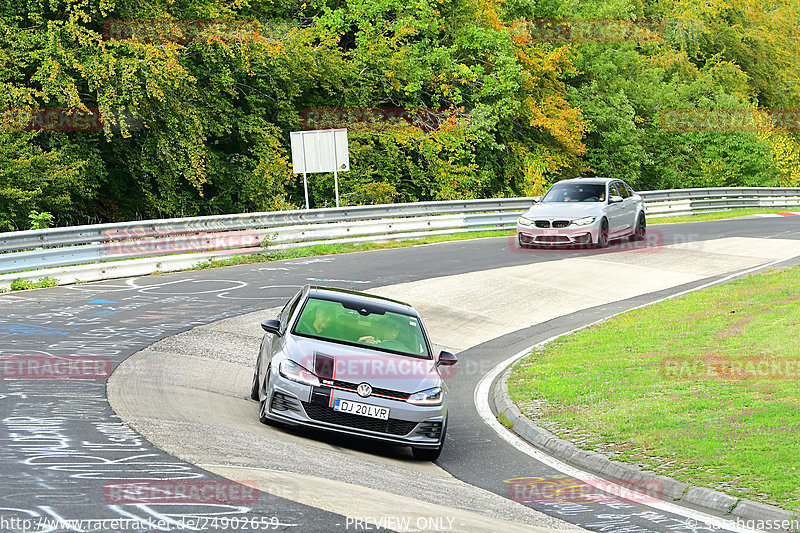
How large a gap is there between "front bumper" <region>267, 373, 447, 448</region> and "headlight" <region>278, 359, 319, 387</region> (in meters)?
0.05

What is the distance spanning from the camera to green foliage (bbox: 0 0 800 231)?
26.3m

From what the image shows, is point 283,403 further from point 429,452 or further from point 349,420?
point 429,452

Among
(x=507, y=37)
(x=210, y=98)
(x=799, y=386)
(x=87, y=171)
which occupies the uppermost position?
(x=507, y=37)

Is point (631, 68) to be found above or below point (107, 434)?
above

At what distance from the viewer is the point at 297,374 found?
30.1ft

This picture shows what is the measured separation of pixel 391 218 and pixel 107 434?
19783mm

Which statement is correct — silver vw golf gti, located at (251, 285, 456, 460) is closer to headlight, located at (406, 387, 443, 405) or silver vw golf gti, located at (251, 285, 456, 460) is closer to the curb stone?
headlight, located at (406, 387, 443, 405)

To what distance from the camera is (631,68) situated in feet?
171

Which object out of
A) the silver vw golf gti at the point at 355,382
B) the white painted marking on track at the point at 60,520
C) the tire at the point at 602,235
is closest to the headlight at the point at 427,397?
the silver vw golf gti at the point at 355,382

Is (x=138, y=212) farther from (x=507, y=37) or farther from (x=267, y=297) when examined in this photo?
(x=507, y=37)

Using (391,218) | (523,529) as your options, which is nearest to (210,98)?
(391,218)

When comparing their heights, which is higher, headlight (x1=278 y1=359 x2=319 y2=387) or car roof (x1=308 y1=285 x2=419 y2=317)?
car roof (x1=308 y1=285 x2=419 y2=317)

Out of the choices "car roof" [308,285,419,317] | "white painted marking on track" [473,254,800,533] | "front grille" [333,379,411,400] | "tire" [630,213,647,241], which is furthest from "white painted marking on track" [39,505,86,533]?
"tire" [630,213,647,241]

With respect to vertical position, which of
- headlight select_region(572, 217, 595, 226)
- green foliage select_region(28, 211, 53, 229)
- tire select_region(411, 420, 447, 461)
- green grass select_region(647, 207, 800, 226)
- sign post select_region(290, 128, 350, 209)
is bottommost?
tire select_region(411, 420, 447, 461)
